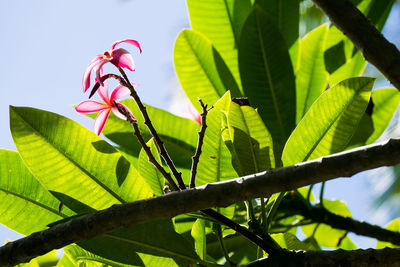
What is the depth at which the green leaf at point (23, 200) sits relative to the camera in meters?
0.79

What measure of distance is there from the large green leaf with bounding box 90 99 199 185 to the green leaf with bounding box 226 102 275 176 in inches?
13.8

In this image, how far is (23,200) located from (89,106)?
0.20 meters

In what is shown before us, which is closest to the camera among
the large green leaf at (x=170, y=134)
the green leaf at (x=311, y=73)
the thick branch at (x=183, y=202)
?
the thick branch at (x=183, y=202)

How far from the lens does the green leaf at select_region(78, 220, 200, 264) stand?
711 millimetres

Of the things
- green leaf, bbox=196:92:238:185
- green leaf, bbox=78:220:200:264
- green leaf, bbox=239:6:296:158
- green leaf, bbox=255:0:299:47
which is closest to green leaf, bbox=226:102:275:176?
green leaf, bbox=196:92:238:185

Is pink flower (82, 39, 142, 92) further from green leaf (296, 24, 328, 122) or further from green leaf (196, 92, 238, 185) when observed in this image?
green leaf (296, 24, 328, 122)

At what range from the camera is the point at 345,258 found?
1.96 ft

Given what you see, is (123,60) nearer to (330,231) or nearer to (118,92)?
(118,92)

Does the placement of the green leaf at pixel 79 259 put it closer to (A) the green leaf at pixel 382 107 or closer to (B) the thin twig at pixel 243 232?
(B) the thin twig at pixel 243 232

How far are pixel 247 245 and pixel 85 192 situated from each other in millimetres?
555

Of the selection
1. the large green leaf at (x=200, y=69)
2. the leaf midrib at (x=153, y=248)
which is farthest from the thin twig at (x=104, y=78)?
the large green leaf at (x=200, y=69)

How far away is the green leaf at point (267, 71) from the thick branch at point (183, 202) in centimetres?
62

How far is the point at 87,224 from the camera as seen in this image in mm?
491

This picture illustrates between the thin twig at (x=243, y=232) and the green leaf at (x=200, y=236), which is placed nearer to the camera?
the thin twig at (x=243, y=232)
